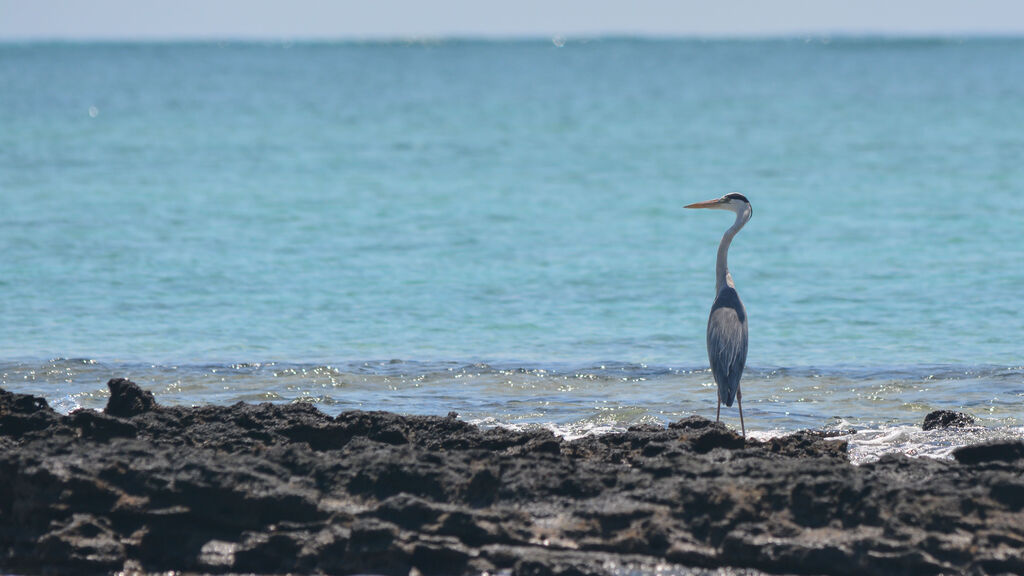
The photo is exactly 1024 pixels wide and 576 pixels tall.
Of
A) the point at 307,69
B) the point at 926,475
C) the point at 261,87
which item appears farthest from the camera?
the point at 307,69

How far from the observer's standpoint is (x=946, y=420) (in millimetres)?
8062

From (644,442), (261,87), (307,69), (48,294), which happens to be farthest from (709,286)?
(307,69)

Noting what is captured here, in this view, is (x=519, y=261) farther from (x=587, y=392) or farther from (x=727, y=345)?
(x=727, y=345)

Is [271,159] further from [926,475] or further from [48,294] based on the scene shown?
[926,475]

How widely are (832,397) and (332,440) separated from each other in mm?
3995

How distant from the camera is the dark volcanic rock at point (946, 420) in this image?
8.03 m

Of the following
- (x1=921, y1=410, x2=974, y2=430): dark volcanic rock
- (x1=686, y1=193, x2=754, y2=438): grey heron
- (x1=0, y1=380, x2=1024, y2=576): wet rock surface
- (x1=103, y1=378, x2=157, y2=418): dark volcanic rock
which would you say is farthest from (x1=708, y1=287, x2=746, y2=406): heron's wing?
(x1=103, y1=378, x2=157, y2=418): dark volcanic rock

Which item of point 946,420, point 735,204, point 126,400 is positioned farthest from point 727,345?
point 126,400

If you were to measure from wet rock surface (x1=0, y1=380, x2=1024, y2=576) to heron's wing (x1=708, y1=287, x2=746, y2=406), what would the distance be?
5.95 feet

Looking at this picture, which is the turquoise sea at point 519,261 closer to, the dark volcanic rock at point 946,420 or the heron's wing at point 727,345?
the dark volcanic rock at point 946,420

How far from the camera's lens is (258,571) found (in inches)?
222

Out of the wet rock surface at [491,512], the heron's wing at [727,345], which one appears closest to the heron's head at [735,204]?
the heron's wing at [727,345]

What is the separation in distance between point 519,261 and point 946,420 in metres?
8.80

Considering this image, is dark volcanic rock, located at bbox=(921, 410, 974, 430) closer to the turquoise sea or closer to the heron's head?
the turquoise sea
